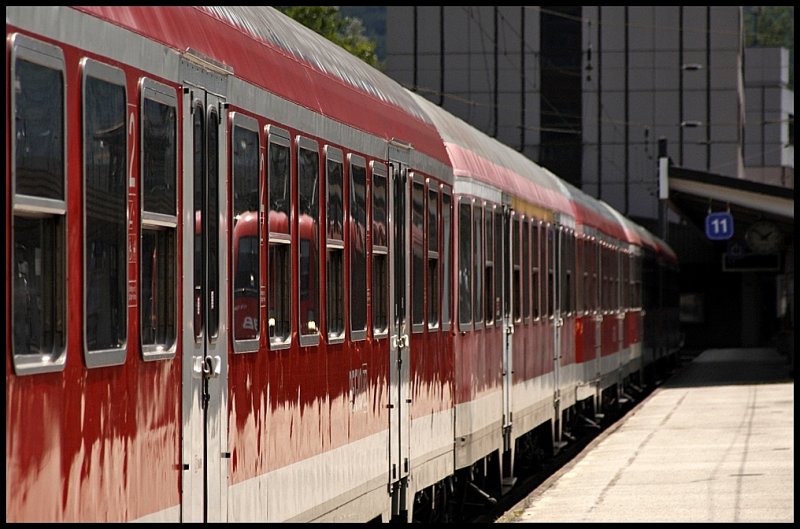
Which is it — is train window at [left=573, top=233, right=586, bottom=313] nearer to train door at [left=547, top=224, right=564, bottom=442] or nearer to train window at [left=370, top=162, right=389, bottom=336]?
train door at [left=547, top=224, right=564, bottom=442]

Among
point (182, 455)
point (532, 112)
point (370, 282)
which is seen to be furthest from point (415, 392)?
point (532, 112)

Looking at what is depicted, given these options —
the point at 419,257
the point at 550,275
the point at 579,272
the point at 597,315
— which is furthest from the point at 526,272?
the point at 597,315

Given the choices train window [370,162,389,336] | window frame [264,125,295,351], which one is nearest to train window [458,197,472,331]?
train window [370,162,389,336]

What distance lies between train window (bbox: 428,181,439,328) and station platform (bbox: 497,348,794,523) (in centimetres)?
207

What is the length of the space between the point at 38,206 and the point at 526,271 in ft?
41.6

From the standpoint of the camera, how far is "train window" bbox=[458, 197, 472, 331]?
43.7 ft

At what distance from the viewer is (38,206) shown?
16.6 ft

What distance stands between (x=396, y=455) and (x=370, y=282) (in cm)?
141

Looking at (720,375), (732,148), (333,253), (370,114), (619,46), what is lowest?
(720,375)

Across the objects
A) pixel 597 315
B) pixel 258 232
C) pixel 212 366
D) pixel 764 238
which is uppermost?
pixel 764 238

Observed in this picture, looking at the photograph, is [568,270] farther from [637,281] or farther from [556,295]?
[637,281]

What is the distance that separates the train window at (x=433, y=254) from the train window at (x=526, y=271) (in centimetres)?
492

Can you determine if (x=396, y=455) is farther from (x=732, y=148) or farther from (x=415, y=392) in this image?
(x=732, y=148)

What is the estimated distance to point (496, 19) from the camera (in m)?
64.4
